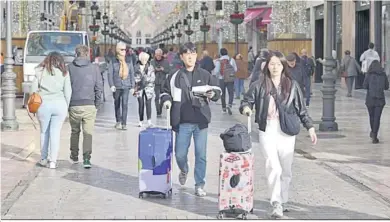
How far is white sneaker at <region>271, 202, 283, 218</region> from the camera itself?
8.35 m

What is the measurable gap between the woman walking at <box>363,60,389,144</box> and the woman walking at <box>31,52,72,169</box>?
18.3ft

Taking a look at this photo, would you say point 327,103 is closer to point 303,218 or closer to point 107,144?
point 107,144

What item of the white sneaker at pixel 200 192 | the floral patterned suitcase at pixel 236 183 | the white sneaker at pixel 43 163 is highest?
the floral patterned suitcase at pixel 236 183

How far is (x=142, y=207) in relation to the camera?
9.03 meters

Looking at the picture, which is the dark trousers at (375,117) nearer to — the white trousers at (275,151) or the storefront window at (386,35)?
the white trousers at (275,151)

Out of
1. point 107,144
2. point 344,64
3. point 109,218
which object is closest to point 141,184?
point 109,218

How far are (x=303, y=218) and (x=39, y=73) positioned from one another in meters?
5.21

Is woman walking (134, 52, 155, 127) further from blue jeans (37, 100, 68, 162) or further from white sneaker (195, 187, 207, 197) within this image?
white sneaker (195, 187, 207, 197)

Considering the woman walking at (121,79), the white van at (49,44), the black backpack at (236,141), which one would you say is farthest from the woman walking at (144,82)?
the black backpack at (236,141)

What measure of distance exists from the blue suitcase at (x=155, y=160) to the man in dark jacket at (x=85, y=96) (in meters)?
2.71

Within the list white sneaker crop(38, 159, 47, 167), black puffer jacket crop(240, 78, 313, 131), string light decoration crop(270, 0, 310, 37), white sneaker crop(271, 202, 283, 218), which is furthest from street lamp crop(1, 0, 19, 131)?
string light decoration crop(270, 0, 310, 37)

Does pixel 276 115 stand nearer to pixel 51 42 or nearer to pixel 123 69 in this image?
pixel 123 69

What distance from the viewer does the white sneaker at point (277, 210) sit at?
27.4 ft

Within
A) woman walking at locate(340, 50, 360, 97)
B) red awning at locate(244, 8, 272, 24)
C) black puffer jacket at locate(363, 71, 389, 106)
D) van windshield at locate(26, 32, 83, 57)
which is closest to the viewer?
black puffer jacket at locate(363, 71, 389, 106)
